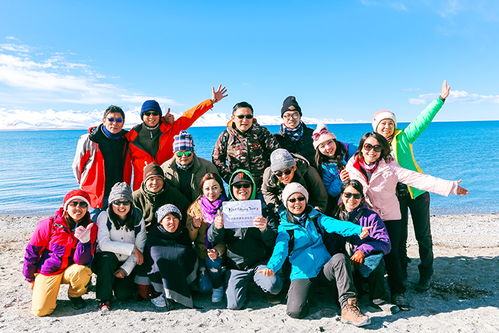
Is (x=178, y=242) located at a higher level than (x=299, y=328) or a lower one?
higher

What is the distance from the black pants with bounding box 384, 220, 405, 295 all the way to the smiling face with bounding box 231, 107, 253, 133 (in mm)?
2803

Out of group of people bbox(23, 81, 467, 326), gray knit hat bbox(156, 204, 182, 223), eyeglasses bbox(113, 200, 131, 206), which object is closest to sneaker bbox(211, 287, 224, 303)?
group of people bbox(23, 81, 467, 326)

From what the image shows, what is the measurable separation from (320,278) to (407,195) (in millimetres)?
2021

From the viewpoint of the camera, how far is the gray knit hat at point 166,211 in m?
5.18

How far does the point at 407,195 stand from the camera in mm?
5543

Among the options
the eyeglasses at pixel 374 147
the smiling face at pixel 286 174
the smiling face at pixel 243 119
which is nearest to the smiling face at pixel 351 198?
the eyeglasses at pixel 374 147

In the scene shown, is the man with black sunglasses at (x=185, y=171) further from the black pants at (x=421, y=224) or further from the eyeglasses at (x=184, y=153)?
the black pants at (x=421, y=224)

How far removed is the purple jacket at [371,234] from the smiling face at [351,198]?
0.30ft

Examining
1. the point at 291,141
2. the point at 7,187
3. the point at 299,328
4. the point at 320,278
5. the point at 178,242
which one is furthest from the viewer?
the point at 7,187

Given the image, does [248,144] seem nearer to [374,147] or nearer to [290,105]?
[290,105]

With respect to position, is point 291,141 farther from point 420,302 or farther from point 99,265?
point 99,265

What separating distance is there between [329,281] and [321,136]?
7.57ft

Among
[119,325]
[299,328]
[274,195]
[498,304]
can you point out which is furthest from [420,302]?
[119,325]

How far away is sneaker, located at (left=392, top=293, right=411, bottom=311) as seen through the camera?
16.2 ft
